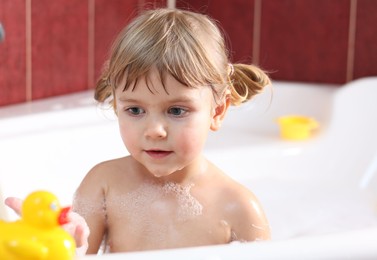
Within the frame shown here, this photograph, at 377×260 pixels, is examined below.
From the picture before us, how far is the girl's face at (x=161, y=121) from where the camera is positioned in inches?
57.9

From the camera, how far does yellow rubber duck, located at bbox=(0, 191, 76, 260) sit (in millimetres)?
1148

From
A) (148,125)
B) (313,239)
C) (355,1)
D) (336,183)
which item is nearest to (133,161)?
(148,125)

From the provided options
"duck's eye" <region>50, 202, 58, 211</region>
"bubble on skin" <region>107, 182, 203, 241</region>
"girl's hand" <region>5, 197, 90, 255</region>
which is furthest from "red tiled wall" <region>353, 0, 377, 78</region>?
"duck's eye" <region>50, 202, 58, 211</region>

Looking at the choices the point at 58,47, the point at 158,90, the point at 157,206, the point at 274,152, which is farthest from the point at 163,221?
the point at 58,47

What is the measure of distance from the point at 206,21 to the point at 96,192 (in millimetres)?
342

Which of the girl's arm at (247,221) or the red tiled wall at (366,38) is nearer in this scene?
the girl's arm at (247,221)

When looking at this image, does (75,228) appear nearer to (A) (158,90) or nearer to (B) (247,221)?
(A) (158,90)

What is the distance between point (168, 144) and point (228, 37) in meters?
1.68

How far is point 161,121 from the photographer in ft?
4.83

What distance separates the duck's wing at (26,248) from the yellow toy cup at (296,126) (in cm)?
171

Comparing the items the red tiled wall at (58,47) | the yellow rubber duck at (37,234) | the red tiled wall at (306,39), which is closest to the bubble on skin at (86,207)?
the yellow rubber duck at (37,234)

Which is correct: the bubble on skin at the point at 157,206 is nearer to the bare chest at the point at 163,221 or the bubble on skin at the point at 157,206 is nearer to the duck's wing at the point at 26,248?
the bare chest at the point at 163,221

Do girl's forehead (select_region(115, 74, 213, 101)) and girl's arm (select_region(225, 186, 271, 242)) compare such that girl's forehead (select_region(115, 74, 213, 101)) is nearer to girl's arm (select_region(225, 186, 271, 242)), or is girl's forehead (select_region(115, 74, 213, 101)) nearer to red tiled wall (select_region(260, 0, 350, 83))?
girl's arm (select_region(225, 186, 271, 242))

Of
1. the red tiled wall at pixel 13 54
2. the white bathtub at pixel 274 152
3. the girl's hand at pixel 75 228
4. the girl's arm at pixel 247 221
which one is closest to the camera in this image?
the girl's hand at pixel 75 228
